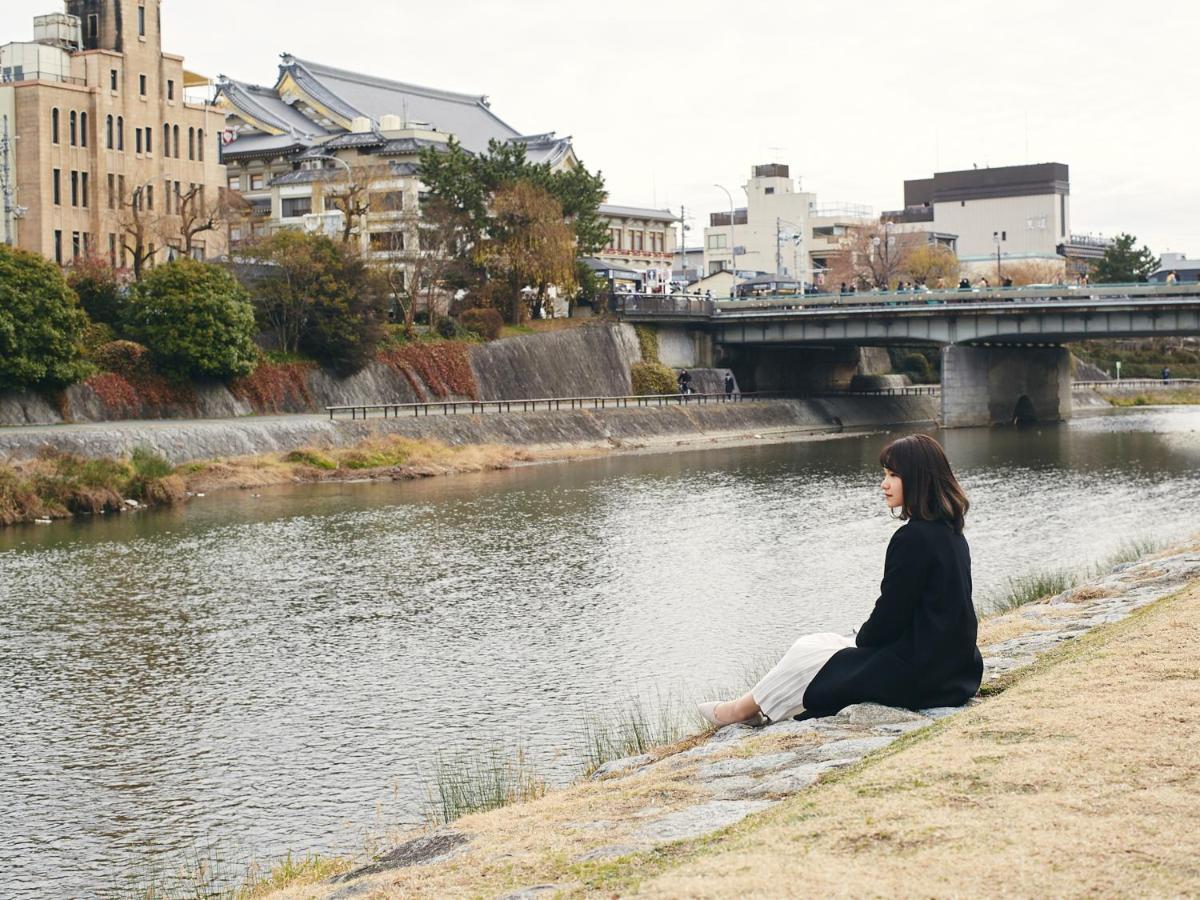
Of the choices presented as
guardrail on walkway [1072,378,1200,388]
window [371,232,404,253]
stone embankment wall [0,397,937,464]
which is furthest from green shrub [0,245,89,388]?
guardrail on walkway [1072,378,1200,388]

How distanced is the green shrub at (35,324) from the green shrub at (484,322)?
28.2 metres

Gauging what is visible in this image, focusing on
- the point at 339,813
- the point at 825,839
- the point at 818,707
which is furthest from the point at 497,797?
the point at 825,839

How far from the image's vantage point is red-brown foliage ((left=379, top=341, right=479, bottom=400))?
74.7 m

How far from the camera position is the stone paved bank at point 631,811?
31.0 ft

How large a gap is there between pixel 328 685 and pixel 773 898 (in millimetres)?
15826

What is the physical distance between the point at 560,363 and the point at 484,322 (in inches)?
221

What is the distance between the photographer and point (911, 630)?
459 inches

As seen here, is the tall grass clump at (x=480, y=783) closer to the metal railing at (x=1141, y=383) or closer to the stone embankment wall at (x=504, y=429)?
the stone embankment wall at (x=504, y=429)

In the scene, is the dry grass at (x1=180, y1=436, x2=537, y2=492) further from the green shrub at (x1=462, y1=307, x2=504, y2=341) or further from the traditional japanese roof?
the traditional japanese roof

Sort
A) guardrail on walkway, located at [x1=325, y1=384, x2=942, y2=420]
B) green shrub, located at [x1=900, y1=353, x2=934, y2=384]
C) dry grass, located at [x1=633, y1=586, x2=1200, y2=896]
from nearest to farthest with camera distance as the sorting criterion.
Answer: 1. dry grass, located at [x1=633, y1=586, x2=1200, y2=896]
2. guardrail on walkway, located at [x1=325, y1=384, x2=942, y2=420]
3. green shrub, located at [x1=900, y1=353, x2=934, y2=384]

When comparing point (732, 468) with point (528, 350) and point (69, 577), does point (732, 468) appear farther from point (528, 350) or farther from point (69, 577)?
point (69, 577)

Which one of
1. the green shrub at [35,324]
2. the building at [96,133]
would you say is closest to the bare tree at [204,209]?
the building at [96,133]

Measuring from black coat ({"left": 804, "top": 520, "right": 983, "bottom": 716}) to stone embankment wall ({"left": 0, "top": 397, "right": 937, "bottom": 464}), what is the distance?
1632 inches

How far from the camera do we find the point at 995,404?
91125 mm
